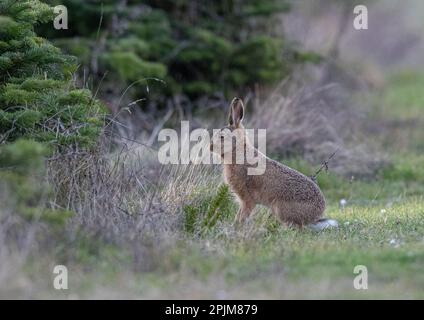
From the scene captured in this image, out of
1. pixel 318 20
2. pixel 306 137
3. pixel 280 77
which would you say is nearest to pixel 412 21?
pixel 318 20

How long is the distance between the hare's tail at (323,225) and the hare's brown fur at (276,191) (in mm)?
50

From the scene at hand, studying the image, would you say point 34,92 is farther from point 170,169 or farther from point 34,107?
point 170,169

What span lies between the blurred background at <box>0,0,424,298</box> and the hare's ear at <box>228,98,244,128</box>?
0.75 metres

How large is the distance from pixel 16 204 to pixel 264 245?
2.49 metres

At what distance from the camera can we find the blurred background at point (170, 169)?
6.94 metres

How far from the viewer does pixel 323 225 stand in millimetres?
9078

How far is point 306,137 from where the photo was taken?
13.3 meters

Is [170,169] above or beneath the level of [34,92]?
beneath

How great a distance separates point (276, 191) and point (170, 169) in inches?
65.6

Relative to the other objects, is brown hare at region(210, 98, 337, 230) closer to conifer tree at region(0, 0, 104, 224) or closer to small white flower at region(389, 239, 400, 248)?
small white flower at region(389, 239, 400, 248)

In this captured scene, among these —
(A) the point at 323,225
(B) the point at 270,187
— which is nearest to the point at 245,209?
(B) the point at 270,187

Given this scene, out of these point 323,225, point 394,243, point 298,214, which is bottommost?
point 394,243

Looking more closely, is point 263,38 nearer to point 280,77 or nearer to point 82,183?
point 280,77
